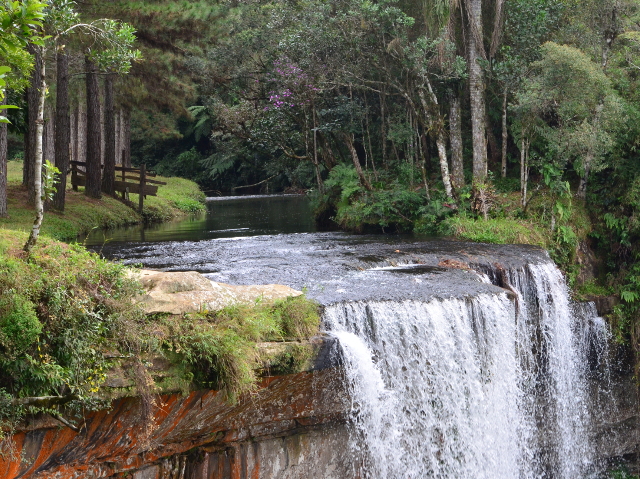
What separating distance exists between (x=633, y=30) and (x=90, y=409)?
1542 centimetres

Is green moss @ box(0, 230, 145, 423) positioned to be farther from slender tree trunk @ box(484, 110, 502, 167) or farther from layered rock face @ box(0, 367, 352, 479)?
slender tree trunk @ box(484, 110, 502, 167)

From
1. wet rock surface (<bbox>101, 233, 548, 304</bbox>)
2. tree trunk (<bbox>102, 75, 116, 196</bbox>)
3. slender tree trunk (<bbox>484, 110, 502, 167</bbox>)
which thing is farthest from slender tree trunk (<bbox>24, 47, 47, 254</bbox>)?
tree trunk (<bbox>102, 75, 116, 196</bbox>)

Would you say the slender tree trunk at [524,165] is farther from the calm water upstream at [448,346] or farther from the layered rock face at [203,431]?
the layered rock face at [203,431]

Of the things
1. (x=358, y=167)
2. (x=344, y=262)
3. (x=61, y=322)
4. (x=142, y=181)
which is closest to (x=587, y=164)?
(x=358, y=167)

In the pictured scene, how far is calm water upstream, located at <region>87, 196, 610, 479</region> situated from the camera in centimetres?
905

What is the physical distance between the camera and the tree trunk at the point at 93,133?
70.1 ft

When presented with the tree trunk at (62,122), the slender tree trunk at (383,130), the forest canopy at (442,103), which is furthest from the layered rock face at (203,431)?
the slender tree trunk at (383,130)

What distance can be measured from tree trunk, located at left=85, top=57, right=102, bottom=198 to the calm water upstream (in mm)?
7623

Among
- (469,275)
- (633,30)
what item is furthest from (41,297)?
(633,30)

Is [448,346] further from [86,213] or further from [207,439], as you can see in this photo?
[86,213]

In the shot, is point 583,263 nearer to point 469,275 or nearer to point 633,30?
Answer: point 469,275

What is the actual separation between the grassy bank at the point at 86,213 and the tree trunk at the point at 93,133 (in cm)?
55

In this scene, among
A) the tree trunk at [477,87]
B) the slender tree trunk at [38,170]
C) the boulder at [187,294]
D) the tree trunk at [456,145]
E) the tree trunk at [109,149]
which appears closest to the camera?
the slender tree trunk at [38,170]

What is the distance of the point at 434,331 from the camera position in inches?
374
